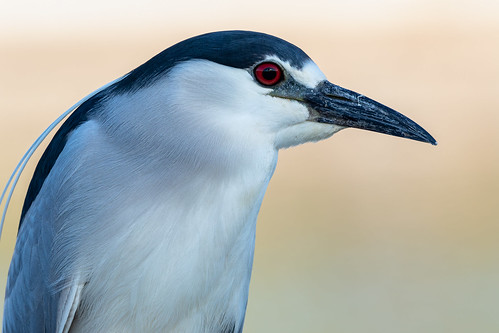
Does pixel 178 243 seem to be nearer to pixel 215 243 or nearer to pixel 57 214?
pixel 215 243

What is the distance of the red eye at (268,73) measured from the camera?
4.48ft

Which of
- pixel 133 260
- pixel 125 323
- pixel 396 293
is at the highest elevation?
pixel 133 260

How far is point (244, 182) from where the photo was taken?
54.3 inches

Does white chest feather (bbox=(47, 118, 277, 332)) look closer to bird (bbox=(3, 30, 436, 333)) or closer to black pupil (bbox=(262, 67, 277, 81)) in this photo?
bird (bbox=(3, 30, 436, 333))

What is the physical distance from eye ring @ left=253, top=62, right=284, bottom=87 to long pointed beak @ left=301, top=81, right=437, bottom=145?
Result: 6 cm

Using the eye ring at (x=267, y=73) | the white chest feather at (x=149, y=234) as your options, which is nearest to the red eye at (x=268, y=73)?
the eye ring at (x=267, y=73)

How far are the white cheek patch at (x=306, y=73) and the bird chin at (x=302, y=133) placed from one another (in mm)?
74

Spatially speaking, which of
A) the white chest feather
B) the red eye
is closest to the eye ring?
the red eye

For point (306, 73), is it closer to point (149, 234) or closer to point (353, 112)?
point (353, 112)

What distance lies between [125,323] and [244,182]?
0.36 meters

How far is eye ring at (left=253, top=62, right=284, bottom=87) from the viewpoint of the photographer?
1366 mm

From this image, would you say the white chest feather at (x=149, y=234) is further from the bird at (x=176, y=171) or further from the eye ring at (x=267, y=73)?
the eye ring at (x=267, y=73)

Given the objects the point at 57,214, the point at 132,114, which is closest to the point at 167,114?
the point at 132,114

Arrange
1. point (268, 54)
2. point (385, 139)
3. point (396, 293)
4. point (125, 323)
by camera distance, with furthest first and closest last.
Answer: point (385, 139) → point (396, 293) → point (125, 323) → point (268, 54)
